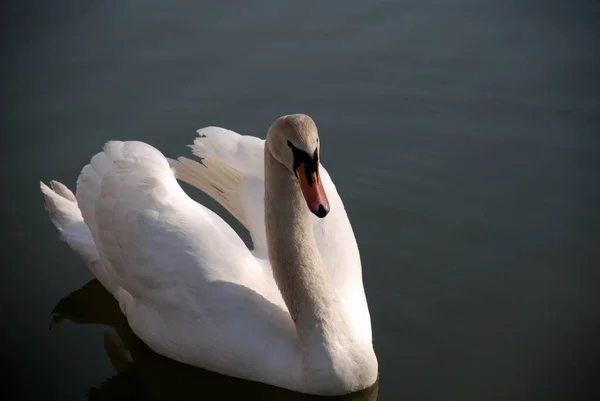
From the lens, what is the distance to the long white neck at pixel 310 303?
483 cm

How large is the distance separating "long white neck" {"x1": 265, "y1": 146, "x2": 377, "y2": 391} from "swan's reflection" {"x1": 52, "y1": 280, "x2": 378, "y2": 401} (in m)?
0.22

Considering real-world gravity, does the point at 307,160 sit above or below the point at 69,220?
above

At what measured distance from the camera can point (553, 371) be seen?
5.16m

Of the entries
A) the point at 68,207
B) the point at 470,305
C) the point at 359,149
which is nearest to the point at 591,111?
the point at 359,149

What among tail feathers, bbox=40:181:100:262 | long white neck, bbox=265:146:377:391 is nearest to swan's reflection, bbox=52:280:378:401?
long white neck, bbox=265:146:377:391

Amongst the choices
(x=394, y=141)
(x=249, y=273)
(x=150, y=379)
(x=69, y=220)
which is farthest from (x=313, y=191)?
(x=394, y=141)

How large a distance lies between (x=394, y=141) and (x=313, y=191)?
120 inches

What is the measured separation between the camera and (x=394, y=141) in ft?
24.1

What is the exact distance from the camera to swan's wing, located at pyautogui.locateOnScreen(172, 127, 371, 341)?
5320 mm

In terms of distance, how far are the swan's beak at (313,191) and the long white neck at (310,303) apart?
331mm

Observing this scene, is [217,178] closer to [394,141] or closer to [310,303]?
[310,303]

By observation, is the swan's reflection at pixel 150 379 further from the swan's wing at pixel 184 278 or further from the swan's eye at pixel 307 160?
the swan's eye at pixel 307 160

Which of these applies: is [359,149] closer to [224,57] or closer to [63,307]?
[224,57]

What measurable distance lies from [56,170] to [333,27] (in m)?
3.13
